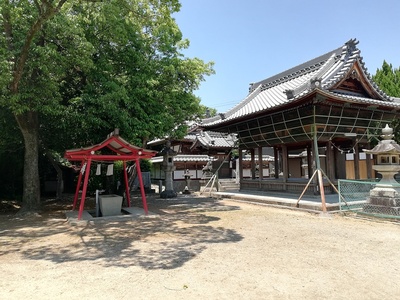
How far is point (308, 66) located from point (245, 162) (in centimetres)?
1474

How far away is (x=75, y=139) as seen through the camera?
13.0m

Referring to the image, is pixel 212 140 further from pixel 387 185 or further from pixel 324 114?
pixel 387 185

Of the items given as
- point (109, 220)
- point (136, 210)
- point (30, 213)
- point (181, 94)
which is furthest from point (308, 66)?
point (30, 213)

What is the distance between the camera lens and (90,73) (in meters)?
11.7

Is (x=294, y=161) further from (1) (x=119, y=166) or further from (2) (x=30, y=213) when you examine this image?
(2) (x=30, y=213)

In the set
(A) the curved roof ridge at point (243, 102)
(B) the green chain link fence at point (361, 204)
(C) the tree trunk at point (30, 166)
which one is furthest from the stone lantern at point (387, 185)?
A: (C) the tree trunk at point (30, 166)

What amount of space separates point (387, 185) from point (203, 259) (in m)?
7.79

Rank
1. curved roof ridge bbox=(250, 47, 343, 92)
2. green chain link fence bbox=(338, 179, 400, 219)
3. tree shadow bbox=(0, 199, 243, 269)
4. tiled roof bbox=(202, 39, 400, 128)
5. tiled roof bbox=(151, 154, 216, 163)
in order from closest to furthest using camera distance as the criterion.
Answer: tree shadow bbox=(0, 199, 243, 269), green chain link fence bbox=(338, 179, 400, 219), tiled roof bbox=(202, 39, 400, 128), curved roof ridge bbox=(250, 47, 343, 92), tiled roof bbox=(151, 154, 216, 163)

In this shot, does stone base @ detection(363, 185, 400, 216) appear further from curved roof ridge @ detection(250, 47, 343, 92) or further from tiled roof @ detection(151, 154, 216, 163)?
tiled roof @ detection(151, 154, 216, 163)

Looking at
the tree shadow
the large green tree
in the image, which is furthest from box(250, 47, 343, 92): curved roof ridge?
the tree shadow

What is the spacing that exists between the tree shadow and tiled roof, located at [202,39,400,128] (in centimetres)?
678

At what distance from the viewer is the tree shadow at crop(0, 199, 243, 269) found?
5.54 meters

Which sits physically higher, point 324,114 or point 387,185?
point 324,114

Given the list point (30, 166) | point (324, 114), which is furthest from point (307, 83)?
point (30, 166)
